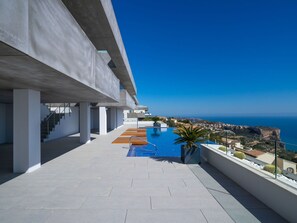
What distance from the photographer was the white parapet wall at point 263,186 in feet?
11.6

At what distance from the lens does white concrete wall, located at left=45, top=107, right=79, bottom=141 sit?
1491cm

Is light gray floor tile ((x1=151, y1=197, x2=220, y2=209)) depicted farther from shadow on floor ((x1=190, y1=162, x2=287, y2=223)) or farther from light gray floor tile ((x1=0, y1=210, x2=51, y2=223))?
light gray floor tile ((x1=0, y1=210, x2=51, y2=223))

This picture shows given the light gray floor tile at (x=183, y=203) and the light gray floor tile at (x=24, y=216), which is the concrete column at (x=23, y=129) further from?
the light gray floor tile at (x=183, y=203)

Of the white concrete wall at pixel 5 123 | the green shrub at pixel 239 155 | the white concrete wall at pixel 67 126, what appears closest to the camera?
the green shrub at pixel 239 155

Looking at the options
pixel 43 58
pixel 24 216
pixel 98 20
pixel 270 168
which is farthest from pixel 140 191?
pixel 98 20

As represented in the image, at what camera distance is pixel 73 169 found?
22.7 feet

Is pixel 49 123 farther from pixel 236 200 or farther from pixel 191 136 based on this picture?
pixel 236 200

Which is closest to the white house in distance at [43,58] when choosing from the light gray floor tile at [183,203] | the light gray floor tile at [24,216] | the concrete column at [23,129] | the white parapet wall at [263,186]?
the concrete column at [23,129]

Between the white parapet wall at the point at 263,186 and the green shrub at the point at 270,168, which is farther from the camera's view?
the green shrub at the point at 270,168

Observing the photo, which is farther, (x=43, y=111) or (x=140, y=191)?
(x=43, y=111)

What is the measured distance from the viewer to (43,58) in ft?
11.1

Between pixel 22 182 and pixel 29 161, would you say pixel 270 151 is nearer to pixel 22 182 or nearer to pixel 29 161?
pixel 22 182

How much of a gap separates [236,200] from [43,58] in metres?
4.71

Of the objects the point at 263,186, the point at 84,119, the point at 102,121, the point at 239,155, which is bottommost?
the point at 263,186
